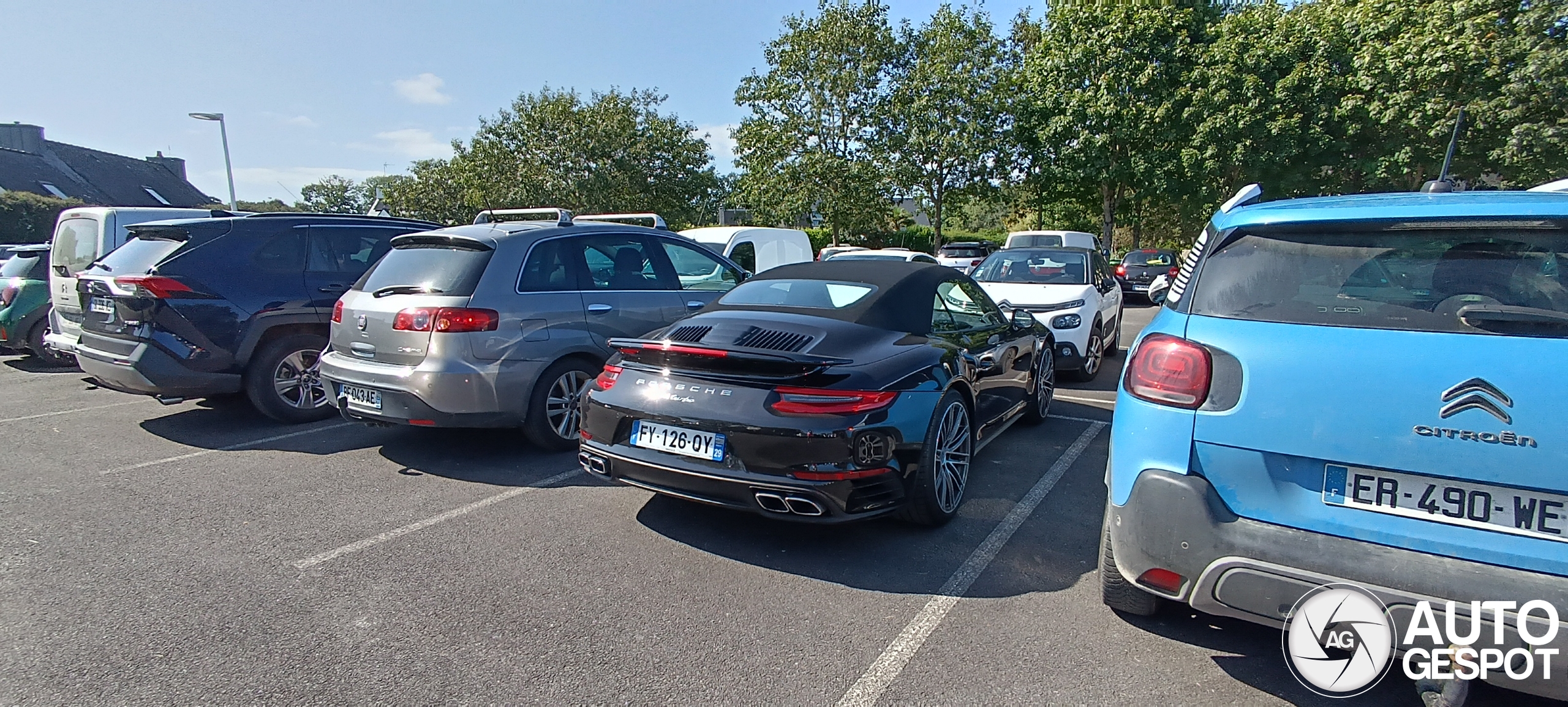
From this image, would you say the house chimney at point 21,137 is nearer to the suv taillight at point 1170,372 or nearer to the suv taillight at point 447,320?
the suv taillight at point 447,320

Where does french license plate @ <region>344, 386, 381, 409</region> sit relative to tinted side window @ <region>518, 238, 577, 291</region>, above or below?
below

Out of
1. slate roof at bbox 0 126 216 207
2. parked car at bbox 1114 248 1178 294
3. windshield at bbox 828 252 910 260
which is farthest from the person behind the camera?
slate roof at bbox 0 126 216 207

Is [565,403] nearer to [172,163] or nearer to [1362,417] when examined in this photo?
[1362,417]

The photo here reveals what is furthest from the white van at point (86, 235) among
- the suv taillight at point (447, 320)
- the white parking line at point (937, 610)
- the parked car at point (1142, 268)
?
the parked car at point (1142, 268)

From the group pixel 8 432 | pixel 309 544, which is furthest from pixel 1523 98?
pixel 8 432

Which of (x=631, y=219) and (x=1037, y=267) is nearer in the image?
(x=631, y=219)

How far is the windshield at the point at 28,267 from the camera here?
30.2 ft

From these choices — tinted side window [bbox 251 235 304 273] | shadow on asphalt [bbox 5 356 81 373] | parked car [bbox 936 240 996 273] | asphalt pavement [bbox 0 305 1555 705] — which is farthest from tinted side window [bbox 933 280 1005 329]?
parked car [bbox 936 240 996 273]

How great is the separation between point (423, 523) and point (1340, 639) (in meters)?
4.09

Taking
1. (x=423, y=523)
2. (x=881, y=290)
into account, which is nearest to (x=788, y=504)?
(x=881, y=290)

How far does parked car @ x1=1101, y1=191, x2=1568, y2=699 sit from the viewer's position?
2.10 m

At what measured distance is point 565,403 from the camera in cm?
545

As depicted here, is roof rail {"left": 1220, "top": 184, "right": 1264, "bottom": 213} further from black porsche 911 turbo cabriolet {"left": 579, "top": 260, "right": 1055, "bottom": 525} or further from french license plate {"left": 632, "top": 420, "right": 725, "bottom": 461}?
french license plate {"left": 632, "top": 420, "right": 725, "bottom": 461}

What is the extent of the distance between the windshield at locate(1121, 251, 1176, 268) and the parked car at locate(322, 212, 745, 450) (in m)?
19.7
